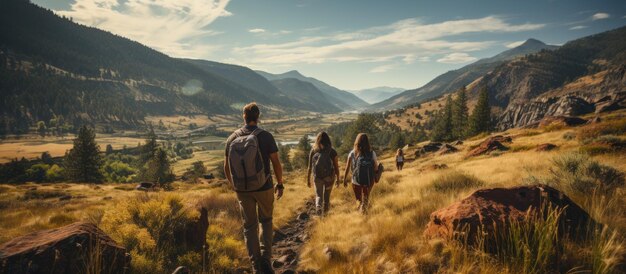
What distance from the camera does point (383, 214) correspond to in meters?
7.22

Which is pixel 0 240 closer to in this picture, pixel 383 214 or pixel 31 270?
pixel 31 270

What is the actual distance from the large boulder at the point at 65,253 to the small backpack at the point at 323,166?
5.62m

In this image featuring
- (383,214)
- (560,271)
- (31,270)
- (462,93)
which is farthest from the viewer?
(462,93)

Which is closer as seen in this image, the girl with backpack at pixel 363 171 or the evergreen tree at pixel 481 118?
the girl with backpack at pixel 363 171

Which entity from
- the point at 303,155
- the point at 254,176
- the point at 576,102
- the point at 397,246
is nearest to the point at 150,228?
the point at 254,176

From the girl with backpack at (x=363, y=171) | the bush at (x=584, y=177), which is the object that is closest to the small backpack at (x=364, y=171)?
the girl with backpack at (x=363, y=171)

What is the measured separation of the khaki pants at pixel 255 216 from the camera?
516cm

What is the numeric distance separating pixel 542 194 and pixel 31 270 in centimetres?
681

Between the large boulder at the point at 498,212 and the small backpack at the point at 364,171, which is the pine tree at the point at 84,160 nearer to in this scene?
the small backpack at the point at 364,171

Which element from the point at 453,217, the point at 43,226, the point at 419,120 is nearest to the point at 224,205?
the point at 43,226

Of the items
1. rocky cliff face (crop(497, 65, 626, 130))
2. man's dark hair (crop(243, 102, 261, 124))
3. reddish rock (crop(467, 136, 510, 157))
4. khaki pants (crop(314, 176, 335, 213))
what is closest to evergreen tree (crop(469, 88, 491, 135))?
rocky cliff face (crop(497, 65, 626, 130))

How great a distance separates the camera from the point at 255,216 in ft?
17.3

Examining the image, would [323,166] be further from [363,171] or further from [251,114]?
[251,114]

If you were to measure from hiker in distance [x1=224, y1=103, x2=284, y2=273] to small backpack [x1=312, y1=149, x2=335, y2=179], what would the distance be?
351 cm
